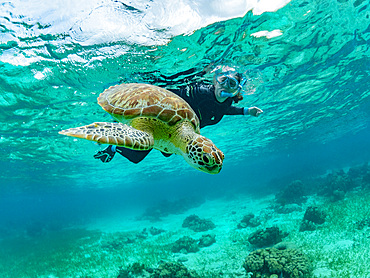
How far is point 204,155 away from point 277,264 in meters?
5.93

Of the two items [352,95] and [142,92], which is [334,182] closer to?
[352,95]

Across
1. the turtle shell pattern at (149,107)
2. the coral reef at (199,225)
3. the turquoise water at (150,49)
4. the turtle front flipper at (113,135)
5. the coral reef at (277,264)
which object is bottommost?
the coral reef at (277,264)

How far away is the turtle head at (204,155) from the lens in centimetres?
283

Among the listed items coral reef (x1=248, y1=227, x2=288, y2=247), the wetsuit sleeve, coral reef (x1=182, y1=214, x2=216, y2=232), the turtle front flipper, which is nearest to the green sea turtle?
the turtle front flipper

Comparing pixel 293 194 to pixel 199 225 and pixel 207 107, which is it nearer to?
pixel 199 225

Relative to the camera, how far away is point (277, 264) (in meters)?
6.46

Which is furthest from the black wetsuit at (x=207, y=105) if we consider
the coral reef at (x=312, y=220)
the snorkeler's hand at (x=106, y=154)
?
the coral reef at (x=312, y=220)

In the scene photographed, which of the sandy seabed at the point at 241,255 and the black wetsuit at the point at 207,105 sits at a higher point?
the black wetsuit at the point at 207,105

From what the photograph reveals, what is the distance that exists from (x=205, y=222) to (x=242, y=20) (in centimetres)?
1580

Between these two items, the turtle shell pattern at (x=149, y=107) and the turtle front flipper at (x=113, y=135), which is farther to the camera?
the turtle shell pattern at (x=149, y=107)

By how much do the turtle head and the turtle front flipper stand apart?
0.73 m

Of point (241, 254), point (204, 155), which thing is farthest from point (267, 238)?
point (204, 155)

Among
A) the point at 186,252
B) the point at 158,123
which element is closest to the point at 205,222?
the point at 186,252

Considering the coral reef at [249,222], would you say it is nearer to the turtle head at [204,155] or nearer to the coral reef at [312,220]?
the coral reef at [312,220]
